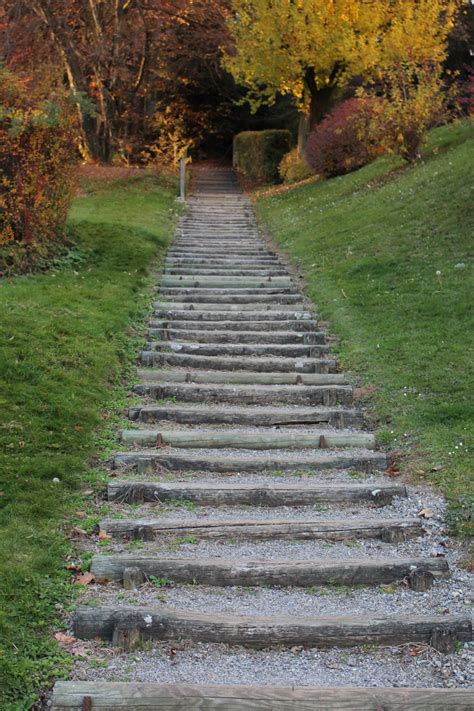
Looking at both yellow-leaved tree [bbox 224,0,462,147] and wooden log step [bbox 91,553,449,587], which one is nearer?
wooden log step [bbox 91,553,449,587]

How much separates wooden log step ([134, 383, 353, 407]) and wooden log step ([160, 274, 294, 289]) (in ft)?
15.4

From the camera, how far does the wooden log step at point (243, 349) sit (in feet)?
32.1

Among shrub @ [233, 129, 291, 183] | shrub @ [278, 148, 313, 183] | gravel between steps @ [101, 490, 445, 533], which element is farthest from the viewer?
shrub @ [233, 129, 291, 183]

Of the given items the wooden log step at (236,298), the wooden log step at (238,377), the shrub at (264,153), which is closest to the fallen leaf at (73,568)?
the wooden log step at (238,377)

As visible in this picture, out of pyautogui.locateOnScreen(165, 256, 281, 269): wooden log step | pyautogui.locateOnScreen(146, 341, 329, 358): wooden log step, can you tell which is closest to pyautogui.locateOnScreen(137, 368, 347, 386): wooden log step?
pyautogui.locateOnScreen(146, 341, 329, 358): wooden log step

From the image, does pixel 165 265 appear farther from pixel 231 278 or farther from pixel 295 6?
pixel 295 6

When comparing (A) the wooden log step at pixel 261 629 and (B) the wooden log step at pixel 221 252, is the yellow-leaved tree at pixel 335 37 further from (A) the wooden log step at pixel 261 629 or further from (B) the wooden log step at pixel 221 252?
(A) the wooden log step at pixel 261 629

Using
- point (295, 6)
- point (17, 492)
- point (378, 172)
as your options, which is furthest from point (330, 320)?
point (295, 6)

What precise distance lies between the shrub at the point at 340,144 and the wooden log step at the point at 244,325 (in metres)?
11.0

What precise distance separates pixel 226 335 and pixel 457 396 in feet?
11.7

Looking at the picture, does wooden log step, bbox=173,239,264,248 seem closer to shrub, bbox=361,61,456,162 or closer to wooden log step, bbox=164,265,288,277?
wooden log step, bbox=164,265,288,277

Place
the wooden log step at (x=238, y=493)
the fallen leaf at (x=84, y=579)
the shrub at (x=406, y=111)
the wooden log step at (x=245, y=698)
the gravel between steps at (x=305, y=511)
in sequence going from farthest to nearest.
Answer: the shrub at (x=406, y=111)
the wooden log step at (x=238, y=493)
the gravel between steps at (x=305, y=511)
the fallen leaf at (x=84, y=579)
the wooden log step at (x=245, y=698)

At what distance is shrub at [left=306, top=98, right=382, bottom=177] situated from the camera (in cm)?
2109

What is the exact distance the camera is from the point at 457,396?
7.67 meters
